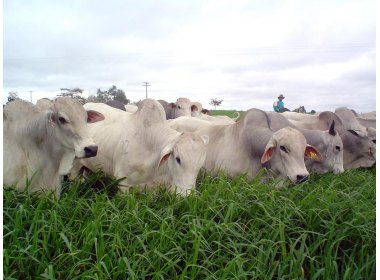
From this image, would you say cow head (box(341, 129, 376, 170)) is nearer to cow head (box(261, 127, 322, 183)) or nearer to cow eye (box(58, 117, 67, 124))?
cow head (box(261, 127, 322, 183))

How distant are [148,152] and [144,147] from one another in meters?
0.06

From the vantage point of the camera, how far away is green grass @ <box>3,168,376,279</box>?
83.2 inches

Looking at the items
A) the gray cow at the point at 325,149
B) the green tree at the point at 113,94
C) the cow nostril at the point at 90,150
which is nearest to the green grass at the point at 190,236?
the cow nostril at the point at 90,150

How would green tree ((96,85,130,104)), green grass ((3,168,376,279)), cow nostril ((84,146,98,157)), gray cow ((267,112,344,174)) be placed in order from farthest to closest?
1. green tree ((96,85,130,104))
2. gray cow ((267,112,344,174))
3. cow nostril ((84,146,98,157))
4. green grass ((3,168,376,279))

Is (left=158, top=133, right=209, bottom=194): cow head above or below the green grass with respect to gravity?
above

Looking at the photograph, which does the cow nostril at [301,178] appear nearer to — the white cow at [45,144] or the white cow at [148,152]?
the white cow at [148,152]

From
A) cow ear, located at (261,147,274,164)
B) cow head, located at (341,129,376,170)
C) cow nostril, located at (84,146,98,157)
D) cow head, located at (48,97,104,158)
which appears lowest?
cow head, located at (341,129,376,170)

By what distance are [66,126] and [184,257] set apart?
1306 millimetres

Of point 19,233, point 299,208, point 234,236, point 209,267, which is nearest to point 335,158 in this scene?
point 299,208

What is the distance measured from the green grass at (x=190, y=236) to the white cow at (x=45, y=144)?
0.21 m

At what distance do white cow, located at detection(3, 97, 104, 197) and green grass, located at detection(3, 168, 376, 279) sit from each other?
207 mm

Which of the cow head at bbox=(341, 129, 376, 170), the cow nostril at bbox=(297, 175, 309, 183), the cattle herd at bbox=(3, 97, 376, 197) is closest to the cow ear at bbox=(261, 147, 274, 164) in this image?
the cattle herd at bbox=(3, 97, 376, 197)

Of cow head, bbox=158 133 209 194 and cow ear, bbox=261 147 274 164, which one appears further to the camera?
cow ear, bbox=261 147 274 164

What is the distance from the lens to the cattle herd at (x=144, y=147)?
9.95ft
